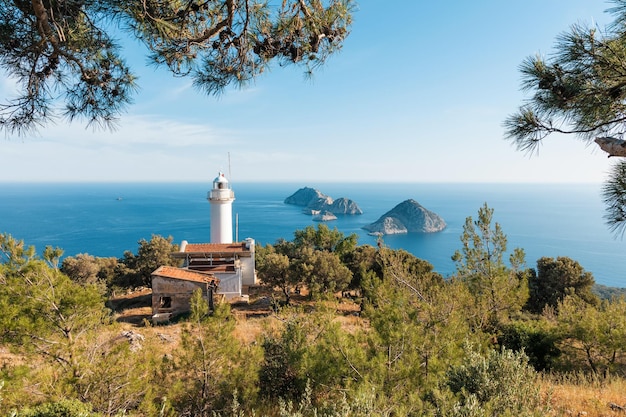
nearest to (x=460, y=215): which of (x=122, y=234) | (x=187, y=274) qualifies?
(x=122, y=234)

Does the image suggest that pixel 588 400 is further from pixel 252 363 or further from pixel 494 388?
pixel 252 363

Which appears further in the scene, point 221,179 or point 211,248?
point 221,179

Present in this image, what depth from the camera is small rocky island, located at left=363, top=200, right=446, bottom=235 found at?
7944 centimetres

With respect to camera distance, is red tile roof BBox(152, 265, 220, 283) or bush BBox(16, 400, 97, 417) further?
red tile roof BBox(152, 265, 220, 283)

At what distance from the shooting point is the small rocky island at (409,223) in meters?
79.4

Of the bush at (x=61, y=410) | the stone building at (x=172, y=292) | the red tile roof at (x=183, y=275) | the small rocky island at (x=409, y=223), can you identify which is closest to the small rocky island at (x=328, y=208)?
the small rocky island at (x=409, y=223)

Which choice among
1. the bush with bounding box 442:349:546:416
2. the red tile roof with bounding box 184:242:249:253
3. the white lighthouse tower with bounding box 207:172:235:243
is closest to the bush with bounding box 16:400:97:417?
the bush with bounding box 442:349:546:416

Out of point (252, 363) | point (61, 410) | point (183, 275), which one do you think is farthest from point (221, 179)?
point (61, 410)

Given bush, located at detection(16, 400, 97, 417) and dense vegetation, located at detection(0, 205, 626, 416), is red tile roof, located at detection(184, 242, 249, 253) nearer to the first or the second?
dense vegetation, located at detection(0, 205, 626, 416)

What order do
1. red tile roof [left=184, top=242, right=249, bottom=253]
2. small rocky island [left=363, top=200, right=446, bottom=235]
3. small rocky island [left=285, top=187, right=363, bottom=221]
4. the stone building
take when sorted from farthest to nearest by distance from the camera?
small rocky island [left=285, top=187, right=363, bottom=221], small rocky island [left=363, top=200, right=446, bottom=235], red tile roof [left=184, top=242, right=249, bottom=253], the stone building

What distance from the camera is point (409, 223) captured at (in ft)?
270

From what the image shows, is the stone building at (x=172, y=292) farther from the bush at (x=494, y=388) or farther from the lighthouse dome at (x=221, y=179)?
the bush at (x=494, y=388)

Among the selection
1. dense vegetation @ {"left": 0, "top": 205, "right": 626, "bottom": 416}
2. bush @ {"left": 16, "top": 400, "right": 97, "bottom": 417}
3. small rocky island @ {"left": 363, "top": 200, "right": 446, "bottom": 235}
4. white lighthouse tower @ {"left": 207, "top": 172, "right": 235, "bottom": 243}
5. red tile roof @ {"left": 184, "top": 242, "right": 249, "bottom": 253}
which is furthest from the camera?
small rocky island @ {"left": 363, "top": 200, "right": 446, "bottom": 235}

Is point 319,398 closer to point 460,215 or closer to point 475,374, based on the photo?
point 475,374
